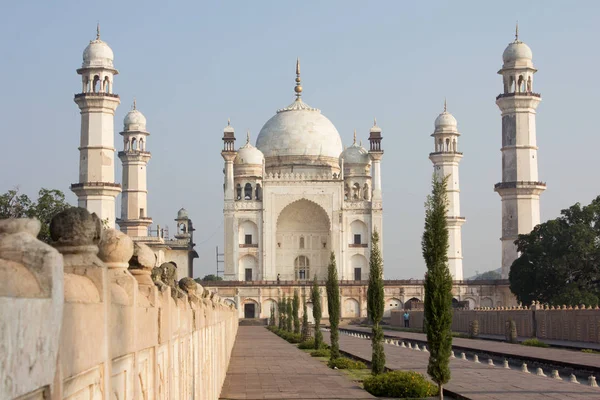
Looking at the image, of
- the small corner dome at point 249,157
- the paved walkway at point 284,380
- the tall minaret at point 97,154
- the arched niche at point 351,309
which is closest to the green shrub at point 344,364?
the paved walkway at point 284,380

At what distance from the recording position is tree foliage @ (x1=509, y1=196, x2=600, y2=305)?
39.8 m

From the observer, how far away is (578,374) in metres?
14.6

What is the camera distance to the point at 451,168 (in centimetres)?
5744

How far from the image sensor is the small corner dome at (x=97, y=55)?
47.7 m

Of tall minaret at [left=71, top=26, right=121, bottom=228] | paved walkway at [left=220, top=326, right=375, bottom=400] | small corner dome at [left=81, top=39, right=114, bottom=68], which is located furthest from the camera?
small corner dome at [left=81, top=39, right=114, bottom=68]

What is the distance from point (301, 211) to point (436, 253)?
1834 inches

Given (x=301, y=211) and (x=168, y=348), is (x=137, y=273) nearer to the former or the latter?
(x=168, y=348)

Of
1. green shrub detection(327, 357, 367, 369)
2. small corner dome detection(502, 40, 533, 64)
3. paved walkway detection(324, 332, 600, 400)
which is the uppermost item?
small corner dome detection(502, 40, 533, 64)

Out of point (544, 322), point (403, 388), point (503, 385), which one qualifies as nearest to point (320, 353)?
point (544, 322)

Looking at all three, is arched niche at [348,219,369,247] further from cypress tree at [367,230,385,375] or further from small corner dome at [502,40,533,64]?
cypress tree at [367,230,385,375]

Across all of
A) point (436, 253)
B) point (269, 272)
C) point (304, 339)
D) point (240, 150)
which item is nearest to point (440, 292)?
point (436, 253)

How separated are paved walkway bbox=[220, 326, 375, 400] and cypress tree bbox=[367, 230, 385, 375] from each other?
48 cm

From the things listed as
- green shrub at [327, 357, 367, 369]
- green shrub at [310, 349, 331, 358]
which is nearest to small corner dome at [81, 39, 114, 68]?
green shrub at [310, 349, 331, 358]

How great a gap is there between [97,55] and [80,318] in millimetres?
47181
